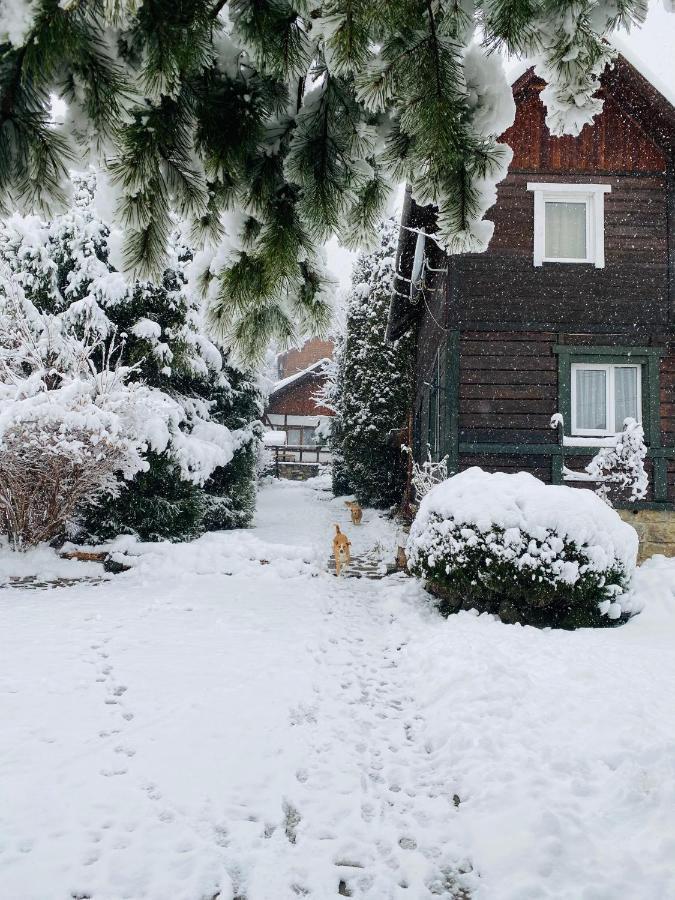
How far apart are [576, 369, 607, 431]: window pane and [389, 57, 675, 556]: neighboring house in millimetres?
17

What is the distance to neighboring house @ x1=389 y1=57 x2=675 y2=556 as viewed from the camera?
31.6 feet

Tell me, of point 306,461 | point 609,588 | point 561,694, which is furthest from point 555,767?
point 306,461

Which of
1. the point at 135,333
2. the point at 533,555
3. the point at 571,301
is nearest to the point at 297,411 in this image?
the point at 135,333

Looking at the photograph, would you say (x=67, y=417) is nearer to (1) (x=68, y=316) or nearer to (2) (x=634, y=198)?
(1) (x=68, y=316)

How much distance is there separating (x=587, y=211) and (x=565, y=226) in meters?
0.44

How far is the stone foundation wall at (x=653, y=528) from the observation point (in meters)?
9.61

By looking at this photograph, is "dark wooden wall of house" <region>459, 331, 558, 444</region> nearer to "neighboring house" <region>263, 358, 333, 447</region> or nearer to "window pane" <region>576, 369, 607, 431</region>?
"window pane" <region>576, 369, 607, 431</region>

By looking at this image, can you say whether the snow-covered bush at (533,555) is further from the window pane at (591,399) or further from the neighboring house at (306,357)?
the neighboring house at (306,357)

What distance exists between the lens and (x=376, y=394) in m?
18.3

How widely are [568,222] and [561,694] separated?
28.2 feet

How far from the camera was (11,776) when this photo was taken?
10.2 ft

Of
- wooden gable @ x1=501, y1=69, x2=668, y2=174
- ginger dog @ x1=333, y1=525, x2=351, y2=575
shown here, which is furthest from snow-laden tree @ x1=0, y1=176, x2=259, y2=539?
wooden gable @ x1=501, y1=69, x2=668, y2=174

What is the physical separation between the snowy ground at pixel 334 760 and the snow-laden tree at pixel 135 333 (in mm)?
4098

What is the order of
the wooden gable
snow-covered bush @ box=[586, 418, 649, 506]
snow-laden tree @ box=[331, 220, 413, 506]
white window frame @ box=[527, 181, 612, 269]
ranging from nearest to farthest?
snow-covered bush @ box=[586, 418, 649, 506] < white window frame @ box=[527, 181, 612, 269] < the wooden gable < snow-laden tree @ box=[331, 220, 413, 506]
